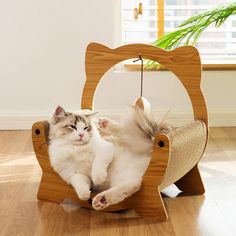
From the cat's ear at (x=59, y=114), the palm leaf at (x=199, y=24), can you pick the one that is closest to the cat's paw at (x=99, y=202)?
the cat's ear at (x=59, y=114)

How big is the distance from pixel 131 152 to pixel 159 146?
156 mm

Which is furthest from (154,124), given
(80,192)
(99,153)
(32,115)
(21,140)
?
(32,115)

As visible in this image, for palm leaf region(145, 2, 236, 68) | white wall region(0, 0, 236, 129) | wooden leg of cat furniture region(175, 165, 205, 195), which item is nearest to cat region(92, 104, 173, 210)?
wooden leg of cat furniture region(175, 165, 205, 195)

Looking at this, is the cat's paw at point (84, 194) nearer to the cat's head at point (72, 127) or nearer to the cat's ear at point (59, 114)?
the cat's head at point (72, 127)

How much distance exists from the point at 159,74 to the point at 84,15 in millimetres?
567

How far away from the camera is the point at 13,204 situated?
2.02m

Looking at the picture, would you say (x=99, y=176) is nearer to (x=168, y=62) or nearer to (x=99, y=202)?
(x=99, y=202)

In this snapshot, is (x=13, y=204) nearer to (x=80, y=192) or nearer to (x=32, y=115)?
(x=80, y=192)

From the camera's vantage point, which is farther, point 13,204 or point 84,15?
point 84,15

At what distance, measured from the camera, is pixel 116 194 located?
176 cm

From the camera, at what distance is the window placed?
10.7 ft

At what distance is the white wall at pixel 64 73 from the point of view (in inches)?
123

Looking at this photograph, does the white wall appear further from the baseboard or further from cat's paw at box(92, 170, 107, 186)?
cat's paw at box(92, 170, 107, 186)

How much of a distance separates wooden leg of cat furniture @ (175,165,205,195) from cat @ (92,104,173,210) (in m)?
0.28
